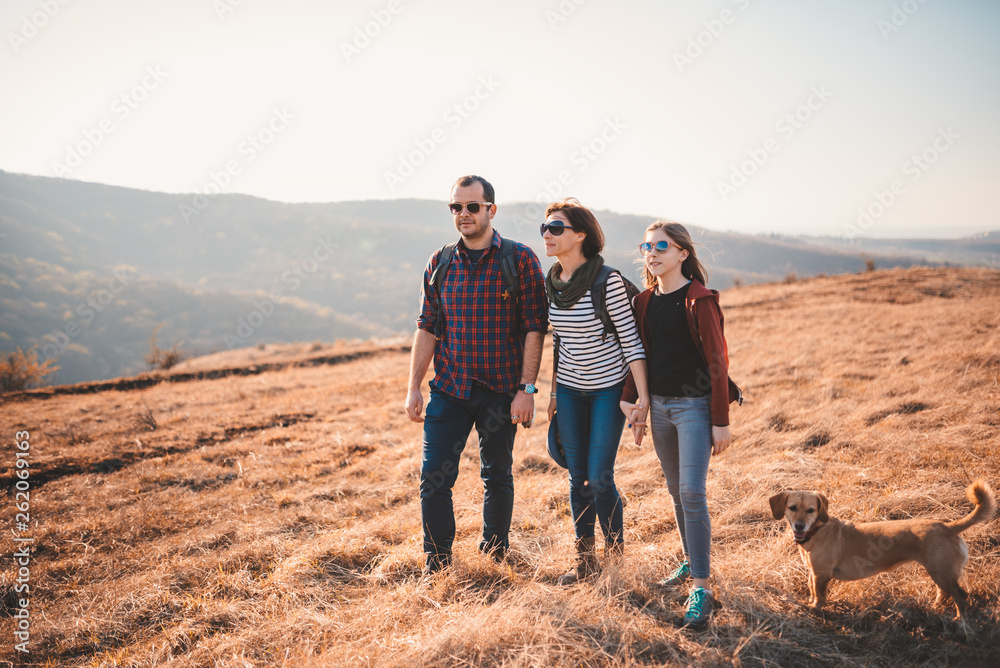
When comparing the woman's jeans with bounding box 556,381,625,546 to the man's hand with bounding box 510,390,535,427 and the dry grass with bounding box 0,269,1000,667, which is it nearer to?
the man's hand with bounding box 510,390,535,427

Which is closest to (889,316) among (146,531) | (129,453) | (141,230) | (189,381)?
(146,531)

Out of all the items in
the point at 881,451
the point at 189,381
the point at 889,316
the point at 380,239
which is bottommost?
the point at 189,381

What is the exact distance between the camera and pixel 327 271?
120875mm

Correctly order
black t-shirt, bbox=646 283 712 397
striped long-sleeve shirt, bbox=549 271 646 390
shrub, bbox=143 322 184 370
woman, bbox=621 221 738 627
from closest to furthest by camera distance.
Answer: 1. woman, bbox=621 221 738 627
2. black t-shirt, bbox=646 283 712 397
3. striped long-sleeve shirt, bbox=549 271 646 390
4. shrub, bbox=143 322 184 370

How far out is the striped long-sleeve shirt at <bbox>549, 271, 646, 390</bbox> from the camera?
264cm

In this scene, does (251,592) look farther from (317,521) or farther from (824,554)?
(824,554)

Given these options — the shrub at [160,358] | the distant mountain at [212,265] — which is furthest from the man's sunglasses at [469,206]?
the distant mountain at [212,265]

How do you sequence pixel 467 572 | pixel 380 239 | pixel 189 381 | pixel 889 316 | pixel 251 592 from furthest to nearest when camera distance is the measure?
pixel 380 239 < pixel 189 381 < pixel 889 316 < pixel 251 592 < pixel 467 572

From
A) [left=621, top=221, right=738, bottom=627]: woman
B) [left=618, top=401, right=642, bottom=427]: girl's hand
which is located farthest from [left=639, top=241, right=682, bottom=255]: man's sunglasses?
[left=618, top=401, right=642, bottom=427]: girl's hand

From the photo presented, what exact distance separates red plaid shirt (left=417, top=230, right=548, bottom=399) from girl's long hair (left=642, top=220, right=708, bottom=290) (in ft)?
2.61

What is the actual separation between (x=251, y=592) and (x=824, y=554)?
3.50 metres

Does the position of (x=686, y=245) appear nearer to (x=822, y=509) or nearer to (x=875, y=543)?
(x=822, y=509)

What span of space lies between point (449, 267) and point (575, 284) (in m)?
0.90

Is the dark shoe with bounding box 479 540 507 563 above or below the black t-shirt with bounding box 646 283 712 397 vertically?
below
